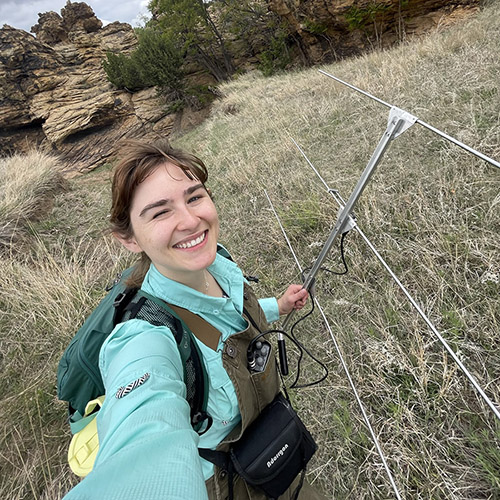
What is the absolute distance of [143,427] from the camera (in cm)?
57

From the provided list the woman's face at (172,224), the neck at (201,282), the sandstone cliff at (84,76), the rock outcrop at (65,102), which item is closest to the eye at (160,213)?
the woman's face at (172,224)

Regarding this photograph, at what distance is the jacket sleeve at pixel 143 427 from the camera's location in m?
0.41

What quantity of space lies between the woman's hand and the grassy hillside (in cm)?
51

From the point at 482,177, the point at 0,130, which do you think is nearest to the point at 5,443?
the point at 482,177

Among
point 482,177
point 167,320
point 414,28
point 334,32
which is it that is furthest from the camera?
point 334,32

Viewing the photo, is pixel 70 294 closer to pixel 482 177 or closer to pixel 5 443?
pixel 5 443

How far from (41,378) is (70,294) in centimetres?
81

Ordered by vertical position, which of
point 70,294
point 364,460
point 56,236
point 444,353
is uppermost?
point 56,236

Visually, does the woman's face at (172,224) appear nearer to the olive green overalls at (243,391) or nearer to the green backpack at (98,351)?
the green backpack at (98,351)

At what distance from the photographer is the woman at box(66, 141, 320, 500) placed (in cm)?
54

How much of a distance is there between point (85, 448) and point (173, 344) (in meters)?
0.41

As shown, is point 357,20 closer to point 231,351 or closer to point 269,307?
point 269,307

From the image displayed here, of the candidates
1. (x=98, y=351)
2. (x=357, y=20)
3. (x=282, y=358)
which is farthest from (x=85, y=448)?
(x=357, y=20)

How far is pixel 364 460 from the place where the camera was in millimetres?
1377
